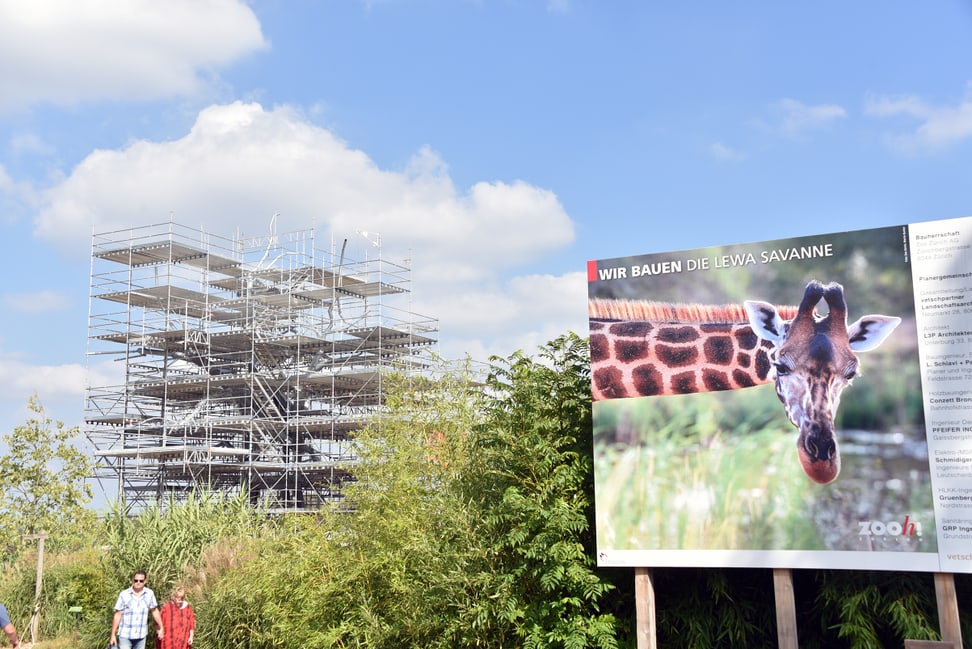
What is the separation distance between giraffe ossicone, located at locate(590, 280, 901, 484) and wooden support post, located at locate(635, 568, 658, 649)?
1.68 metres

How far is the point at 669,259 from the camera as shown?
9.08 meters

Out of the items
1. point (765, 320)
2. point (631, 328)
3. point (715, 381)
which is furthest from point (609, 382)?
point (765, 320)

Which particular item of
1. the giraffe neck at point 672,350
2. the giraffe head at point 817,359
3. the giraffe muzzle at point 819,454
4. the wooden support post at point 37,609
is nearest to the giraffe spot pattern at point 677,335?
the giraffe neck at point 672,350

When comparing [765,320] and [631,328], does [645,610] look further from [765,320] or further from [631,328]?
[765,320]

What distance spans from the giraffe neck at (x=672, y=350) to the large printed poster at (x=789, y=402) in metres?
0.01

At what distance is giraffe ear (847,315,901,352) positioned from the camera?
8.13 m

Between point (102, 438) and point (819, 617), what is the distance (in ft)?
112

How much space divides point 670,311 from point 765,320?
2.87 feet

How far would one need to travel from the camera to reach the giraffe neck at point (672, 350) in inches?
342

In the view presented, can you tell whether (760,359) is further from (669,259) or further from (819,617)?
(819,617)

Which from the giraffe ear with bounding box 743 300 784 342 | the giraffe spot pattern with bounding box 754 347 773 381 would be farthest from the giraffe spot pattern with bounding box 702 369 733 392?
the giraffe ear with bounding box 743 300 784 342

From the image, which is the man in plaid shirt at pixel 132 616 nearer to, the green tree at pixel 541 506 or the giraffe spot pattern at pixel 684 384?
the green tree at pixel 541 506

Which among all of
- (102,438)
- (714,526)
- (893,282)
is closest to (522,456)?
(714,526)

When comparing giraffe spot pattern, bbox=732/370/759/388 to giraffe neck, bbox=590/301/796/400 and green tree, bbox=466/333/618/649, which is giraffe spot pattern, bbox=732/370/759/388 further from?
green tree, bbox=466/333/618/649
